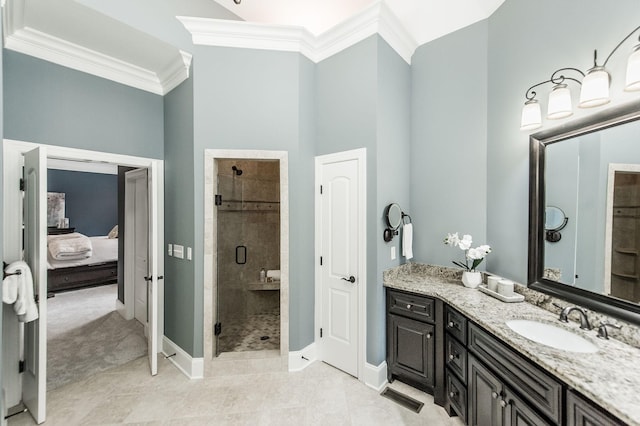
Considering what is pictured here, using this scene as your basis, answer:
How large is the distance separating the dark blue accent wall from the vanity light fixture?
33.4 feet

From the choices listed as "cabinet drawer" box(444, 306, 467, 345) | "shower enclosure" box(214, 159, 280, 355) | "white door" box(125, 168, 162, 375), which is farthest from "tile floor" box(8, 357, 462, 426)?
"shower enclosure" box(214, 159, 280, 355)

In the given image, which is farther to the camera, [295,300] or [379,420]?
[295,300]

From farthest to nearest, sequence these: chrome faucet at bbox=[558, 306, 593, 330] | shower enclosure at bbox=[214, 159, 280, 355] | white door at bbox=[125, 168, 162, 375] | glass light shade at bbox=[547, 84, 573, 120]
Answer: shower enclosure at bbox=[214, 159, 280, 355], white door at bbox=[125, 168, 162, 375], glass light shade at bbox=[547, 84, 573, 120], chrome faucet at bbox=[558, 306, 593, 330]

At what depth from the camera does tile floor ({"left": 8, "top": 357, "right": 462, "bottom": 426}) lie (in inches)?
81.0

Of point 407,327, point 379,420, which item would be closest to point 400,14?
point 407,327

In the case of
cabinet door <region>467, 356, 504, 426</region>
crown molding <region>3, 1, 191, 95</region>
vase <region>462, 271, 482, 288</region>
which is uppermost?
crown molding <region>3, 1, 191, 95</region>

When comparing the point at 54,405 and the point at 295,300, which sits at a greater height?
the point at 295,300

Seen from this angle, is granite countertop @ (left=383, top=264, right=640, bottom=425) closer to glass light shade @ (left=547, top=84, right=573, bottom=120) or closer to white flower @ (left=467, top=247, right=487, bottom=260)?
white flower @ (left=467, top=247, right=487, bottom=260)

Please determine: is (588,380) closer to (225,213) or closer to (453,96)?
(453,96)

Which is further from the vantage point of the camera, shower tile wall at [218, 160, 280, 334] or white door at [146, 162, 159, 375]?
shower tile wall at [218, 160, 280, 334]

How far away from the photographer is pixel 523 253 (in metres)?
2.20

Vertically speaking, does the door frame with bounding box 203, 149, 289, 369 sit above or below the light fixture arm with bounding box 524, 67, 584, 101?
below

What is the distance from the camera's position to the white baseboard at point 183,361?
258 centimetres

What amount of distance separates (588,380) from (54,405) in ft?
12.2
